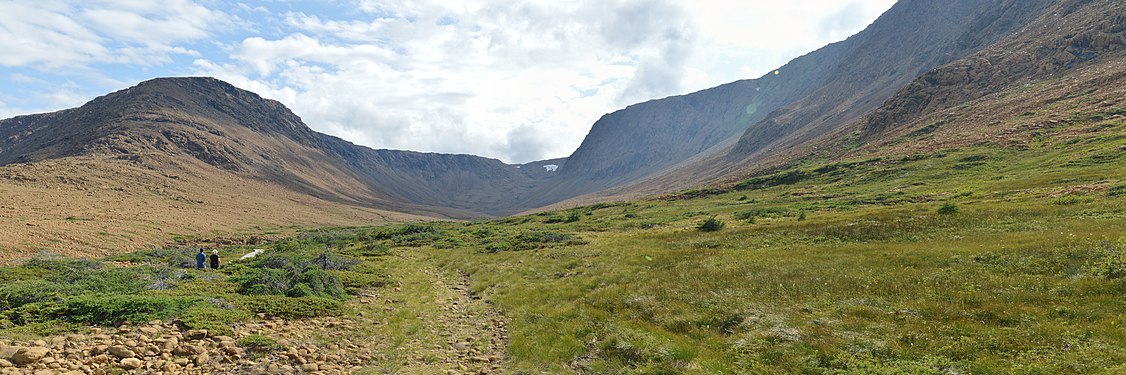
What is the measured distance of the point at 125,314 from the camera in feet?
45.1

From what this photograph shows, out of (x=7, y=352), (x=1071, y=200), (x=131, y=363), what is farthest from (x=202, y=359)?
(x=1071, y=200)

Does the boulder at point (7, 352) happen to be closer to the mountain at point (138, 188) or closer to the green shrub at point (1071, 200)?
the mountain at point (138, 188)

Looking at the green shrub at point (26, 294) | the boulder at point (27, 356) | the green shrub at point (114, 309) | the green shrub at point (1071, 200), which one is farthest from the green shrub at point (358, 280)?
the green shrub at point (1071, 200)

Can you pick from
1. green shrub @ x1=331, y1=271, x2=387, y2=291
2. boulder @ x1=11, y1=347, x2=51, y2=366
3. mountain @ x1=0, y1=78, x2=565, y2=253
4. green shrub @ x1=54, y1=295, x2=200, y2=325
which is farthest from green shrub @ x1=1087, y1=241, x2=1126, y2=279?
mountain @ x1=0, y1=78, x2=565, y2=253

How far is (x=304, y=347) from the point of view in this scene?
13.5m

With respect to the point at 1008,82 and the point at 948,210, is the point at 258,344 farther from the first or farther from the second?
the point at 1008,82

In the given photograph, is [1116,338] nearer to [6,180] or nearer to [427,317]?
[427,317]

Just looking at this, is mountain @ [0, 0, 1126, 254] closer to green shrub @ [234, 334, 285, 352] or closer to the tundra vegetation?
the tundra vegetation

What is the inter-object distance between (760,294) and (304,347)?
15556 mm

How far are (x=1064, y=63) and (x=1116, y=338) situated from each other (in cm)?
13165

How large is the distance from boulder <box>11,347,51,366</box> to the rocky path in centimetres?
2

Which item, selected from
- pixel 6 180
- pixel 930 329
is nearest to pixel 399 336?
pixel 930 329

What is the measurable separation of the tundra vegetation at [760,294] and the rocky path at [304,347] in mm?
411

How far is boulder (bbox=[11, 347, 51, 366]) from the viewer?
10094mm
